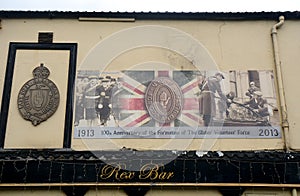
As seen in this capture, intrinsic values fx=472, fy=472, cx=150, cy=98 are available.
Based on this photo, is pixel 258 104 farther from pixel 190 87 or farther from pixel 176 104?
pixel 176 104

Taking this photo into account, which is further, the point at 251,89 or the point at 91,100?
the point at 251,89

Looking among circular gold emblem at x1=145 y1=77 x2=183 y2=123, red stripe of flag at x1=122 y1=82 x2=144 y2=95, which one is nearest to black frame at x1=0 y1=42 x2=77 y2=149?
red stripe of flag at x1=122 y1=82 x2=144 y2=95

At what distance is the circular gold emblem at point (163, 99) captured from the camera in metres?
11.5

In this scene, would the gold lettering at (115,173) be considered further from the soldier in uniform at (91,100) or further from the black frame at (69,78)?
the soldier in uniform at (91,100)

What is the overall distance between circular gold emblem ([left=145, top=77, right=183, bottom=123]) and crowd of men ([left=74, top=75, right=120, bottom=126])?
842mm

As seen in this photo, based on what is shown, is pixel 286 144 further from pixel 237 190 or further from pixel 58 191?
pixel 58 191

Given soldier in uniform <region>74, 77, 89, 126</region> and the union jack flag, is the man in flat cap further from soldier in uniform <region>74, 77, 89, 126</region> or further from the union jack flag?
soldier in uniform <region>74, 77, 89, 126</region>

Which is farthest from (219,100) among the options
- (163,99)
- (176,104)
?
(163,99)

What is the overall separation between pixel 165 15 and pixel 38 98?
3980 millimetres

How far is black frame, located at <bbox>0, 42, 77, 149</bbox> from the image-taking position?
1124 cm

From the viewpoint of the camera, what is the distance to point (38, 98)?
11578 millimetres

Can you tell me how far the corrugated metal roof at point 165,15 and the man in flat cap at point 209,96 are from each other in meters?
1.71

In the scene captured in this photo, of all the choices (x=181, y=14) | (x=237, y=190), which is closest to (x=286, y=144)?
(x=237, y=190)

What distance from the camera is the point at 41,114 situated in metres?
11.4
